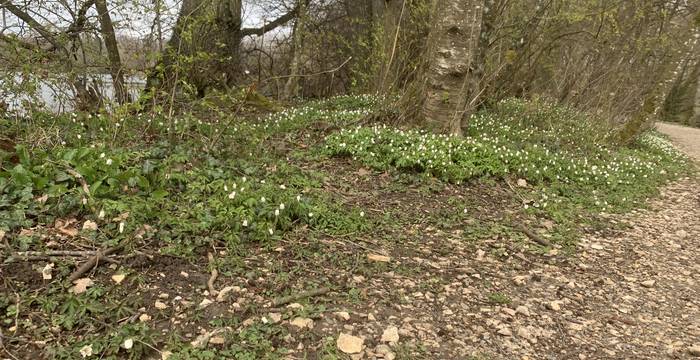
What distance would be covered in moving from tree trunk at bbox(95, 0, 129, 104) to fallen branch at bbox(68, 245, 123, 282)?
3168 millimetres

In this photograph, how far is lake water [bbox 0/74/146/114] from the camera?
5.27 m

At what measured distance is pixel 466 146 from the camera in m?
6.52

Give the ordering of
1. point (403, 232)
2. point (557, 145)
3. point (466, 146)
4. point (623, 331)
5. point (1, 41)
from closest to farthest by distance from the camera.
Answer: point (623, 331) < point (403, 232) < point (1, 41) < point (466, 146) < point (557, 145)

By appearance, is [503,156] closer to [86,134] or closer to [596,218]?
[596,218]

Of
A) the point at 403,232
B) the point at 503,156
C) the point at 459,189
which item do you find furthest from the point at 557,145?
the point at 403,232

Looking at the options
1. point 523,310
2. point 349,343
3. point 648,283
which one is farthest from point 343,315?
point 648,283

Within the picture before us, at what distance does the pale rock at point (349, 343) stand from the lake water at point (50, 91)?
424cm

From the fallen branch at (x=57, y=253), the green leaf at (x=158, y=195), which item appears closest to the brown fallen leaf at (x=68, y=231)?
the fallen branch at (x=57, y=253)

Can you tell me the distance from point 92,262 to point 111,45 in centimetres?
482

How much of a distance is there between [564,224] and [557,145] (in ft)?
11.4

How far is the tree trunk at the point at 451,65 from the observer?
266 inches

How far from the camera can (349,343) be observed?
9.88 ft

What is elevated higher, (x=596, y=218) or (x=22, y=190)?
(x=22, y=190)

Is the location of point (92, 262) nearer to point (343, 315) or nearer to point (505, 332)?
point (343, 315)
